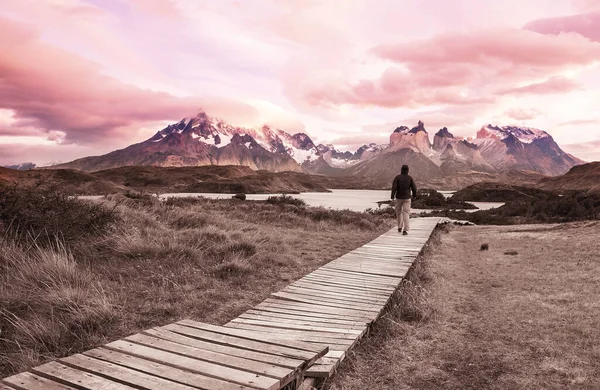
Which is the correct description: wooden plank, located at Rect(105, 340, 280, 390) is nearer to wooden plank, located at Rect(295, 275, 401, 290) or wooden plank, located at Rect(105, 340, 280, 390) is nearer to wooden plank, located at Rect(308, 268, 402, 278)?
wooden plank, located at Rect(295, 275, 401, 290)

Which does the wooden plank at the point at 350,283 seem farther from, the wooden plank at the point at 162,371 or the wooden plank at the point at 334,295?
the wooden plank at the point at 162,371

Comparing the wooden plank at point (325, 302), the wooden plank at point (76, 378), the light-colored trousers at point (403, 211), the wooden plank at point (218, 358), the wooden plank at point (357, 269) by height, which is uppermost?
the light-colored trousers at point (403, 211)

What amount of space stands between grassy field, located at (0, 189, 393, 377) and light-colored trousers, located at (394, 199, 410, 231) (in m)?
3.12

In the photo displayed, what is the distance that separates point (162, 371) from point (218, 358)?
1.70 feet

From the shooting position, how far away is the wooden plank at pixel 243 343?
3850 millimetres

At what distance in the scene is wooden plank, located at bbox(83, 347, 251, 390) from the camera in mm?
3086

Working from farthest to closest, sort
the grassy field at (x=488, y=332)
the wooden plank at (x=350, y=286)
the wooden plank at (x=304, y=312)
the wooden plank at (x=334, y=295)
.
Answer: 1. the wooden plank at (x=350, y=286)
2. the wooden plank at (x=334, y=295)
3. the wooden plank at (x=304, y=312)
4. the grassy field at (x=488, y=332)

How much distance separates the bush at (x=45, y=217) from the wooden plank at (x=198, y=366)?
6241 millimetres

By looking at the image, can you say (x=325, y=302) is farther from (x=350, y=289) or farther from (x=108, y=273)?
(x=108, y=273)

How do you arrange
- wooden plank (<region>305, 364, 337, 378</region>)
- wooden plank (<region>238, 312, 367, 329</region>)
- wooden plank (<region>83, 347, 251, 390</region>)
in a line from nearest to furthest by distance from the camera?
1. wooden plank (<region>83, 347, 251, 390</region>)
2. wooden plank (<region>305, 364, 337, 378</region>)
3. wooden plank (<region>238, 312, 367, 329</region>)

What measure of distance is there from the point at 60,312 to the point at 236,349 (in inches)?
134

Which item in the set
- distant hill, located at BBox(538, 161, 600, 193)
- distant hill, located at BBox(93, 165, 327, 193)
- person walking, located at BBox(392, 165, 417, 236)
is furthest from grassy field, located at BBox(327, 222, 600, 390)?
distant hill, located at BBox(538, 161, 600, 193)

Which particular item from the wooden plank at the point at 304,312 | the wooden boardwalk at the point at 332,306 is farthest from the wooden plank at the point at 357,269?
the wooden plank at the point at 304,312

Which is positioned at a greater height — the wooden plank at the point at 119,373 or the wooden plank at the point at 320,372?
the wooden plank at the point at 119,373
